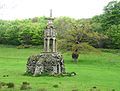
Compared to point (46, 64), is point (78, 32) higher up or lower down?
higher up

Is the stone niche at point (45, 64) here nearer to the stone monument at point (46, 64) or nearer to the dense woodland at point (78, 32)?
the stone monument at point (46, 64)

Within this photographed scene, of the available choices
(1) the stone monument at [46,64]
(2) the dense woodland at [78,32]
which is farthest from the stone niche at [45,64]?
(2) the dense woodland at [78,32]

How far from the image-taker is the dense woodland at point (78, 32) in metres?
76.8

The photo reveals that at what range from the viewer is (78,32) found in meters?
77.2

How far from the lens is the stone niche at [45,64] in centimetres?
4622

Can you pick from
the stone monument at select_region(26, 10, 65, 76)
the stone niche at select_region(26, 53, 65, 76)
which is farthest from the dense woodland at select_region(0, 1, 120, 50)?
the stone niche at select_region(26, 53, 65, 76)

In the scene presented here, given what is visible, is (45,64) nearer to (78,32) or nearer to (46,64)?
(46,64)

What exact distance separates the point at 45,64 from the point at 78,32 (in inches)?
1234

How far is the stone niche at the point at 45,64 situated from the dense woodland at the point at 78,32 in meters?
26.1

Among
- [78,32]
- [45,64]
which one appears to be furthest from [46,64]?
[78,32]

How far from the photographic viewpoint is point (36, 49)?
98.1m

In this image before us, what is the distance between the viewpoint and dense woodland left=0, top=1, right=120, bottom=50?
76.8 m

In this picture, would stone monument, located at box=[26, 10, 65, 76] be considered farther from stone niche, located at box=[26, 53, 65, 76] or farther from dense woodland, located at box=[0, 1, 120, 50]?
dense woodland, located at box=[0, 1, 120, 50]

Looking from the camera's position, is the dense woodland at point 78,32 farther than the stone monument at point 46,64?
Yes
